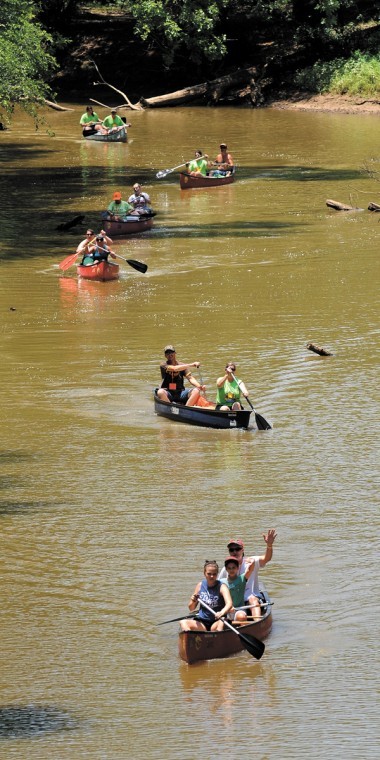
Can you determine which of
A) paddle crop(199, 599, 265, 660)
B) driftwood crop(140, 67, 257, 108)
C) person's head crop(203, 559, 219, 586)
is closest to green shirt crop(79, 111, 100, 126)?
driftwood crop(140, 67, 257, 108)

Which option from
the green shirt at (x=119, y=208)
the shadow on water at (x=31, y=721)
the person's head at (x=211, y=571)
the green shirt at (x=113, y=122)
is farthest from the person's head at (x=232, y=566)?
the green shirt at (x=113, y=122)

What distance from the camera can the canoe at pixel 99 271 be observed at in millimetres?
35812

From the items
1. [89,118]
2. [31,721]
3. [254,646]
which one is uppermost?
[89,118]

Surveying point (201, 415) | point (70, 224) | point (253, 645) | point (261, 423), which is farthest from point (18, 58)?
point (253, 645)

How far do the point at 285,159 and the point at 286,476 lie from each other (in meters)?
30.5

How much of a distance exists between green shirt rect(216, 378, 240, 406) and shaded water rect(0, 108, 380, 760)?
620 mm

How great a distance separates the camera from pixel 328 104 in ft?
212

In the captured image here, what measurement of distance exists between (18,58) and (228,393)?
21836mm

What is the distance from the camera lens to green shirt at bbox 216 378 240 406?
985 inches

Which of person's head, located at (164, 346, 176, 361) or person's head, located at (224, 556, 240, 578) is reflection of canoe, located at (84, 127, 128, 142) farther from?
person's head, located at (224, 556, 240, 578)

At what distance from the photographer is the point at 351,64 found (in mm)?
65188

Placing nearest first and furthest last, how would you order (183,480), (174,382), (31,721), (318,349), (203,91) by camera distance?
(31,721)
(183,480)
(174,382)
(318,349)
(203,91)

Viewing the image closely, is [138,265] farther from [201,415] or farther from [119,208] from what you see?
[201,415]

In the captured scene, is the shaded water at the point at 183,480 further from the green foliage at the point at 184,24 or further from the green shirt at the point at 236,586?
the green foliage at the point at 184,24
